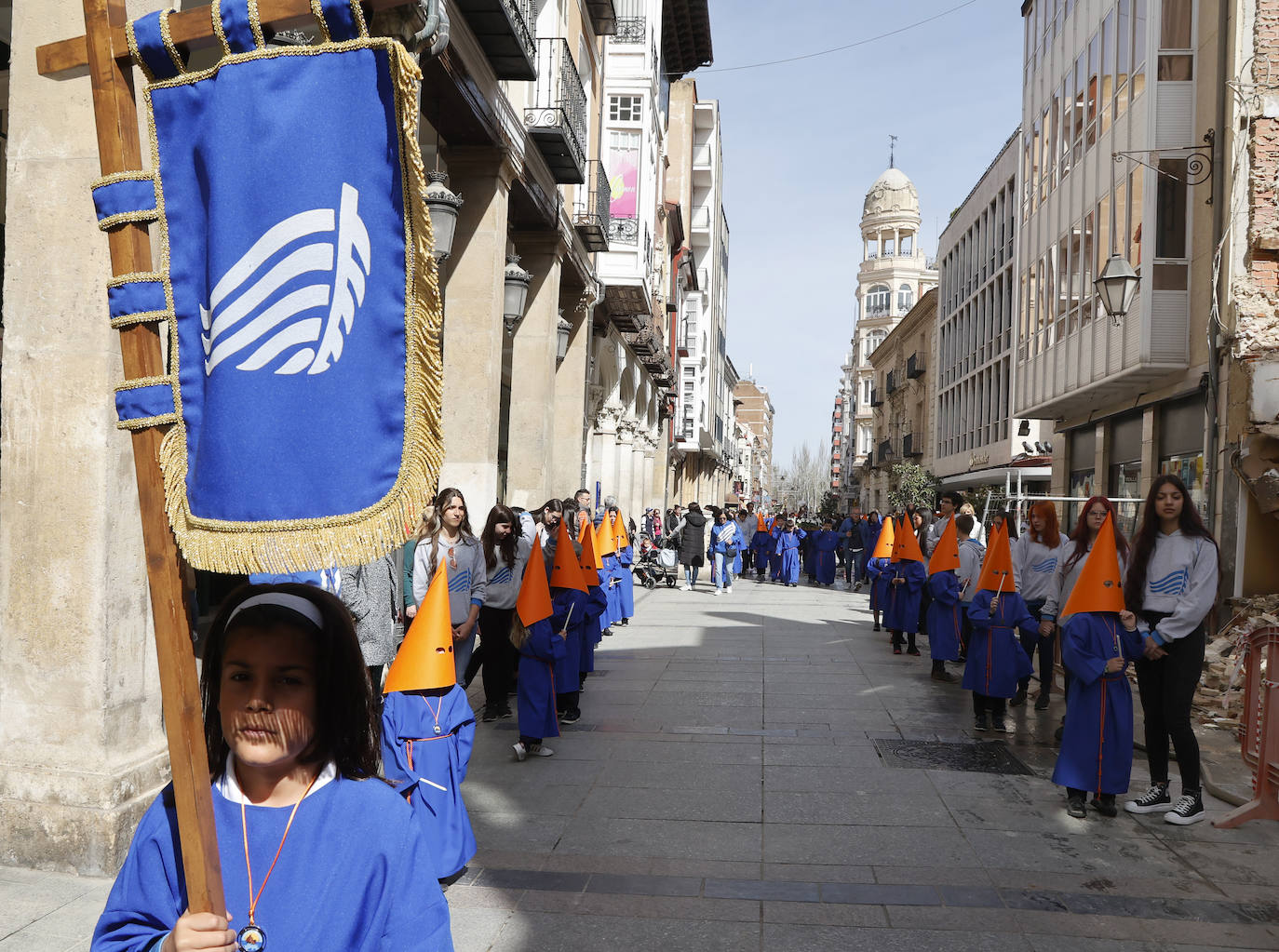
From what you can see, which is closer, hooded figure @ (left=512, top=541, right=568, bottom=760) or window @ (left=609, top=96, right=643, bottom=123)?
hooded figure @ (left=512, top=541, right=568, bottom=760)

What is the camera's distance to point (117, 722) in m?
5.20

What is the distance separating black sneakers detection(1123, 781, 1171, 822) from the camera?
6.69 metres

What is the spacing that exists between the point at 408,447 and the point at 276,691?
0.51 meters

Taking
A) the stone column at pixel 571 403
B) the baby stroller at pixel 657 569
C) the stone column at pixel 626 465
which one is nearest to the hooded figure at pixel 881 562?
the stone column at pixel 571 403

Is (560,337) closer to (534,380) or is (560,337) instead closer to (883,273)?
(534,380)

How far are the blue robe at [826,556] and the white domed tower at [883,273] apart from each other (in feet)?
190

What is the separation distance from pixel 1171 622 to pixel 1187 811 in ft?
3.70

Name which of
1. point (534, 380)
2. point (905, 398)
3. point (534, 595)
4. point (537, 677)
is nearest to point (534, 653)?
point (537, 677)

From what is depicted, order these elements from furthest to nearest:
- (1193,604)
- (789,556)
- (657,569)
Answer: (789,556), (657,569), (1193,604)

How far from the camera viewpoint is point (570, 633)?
8.81m

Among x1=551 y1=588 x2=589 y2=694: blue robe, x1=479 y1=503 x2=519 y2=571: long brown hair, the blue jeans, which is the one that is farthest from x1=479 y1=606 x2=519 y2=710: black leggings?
the blue jeans

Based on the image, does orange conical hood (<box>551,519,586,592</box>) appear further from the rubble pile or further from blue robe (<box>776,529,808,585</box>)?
blue robe (<box>776,529,808,585</box>)

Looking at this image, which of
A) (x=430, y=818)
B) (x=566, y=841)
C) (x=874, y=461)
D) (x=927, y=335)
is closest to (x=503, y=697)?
(x=566, y=841)

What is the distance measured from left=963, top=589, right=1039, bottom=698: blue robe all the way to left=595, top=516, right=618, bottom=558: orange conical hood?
18.5 feet
